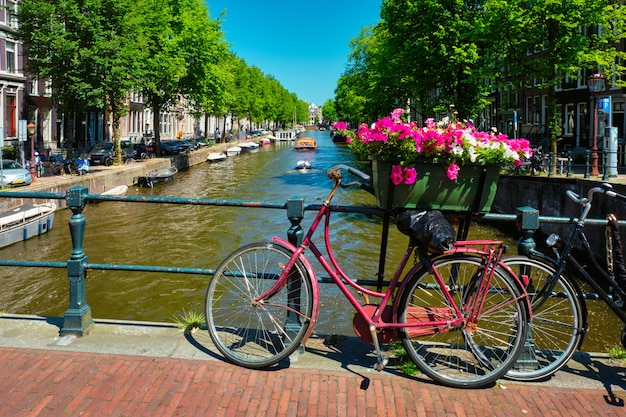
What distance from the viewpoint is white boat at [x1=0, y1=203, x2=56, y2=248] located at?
53.2 ft

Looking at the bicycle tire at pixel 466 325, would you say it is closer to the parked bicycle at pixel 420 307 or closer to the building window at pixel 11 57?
the parked bicycle at pixel 420 307

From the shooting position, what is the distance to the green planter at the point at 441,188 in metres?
3.52

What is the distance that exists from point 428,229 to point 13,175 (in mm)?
21987

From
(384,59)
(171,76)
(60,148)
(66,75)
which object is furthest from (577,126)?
(60,148)

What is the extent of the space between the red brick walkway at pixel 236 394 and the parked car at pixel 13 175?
64.6 feet

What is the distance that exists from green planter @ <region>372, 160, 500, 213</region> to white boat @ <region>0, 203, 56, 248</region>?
15709 mm

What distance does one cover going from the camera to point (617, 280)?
3.76m

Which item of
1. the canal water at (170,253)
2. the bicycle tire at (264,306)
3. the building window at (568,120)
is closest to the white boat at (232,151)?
the canal water at (170,253)

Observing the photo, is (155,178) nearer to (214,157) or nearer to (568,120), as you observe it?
(214,157)

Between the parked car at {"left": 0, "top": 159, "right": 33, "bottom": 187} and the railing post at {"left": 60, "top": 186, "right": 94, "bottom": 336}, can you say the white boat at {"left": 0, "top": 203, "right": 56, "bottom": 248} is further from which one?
the railing post at {"left": 60, "top": 186, "right": 94, "bottom": 336}

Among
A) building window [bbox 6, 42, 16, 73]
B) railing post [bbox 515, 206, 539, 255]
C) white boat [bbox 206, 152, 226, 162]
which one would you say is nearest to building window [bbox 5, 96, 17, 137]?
building window [bbox 6, 42, 16, 73]

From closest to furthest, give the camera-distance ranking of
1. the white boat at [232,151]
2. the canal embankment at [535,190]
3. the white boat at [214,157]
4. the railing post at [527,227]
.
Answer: the railing post at [527,227] → the canal embankment at [535,190] → the white boat at [214,157] → the white boat at [232,151]

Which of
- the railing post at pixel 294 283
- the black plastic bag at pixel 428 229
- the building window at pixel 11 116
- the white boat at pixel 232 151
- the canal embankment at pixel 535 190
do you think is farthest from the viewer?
Result: the white boat at pixel 232 151

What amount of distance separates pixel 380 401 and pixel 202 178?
112 feet
